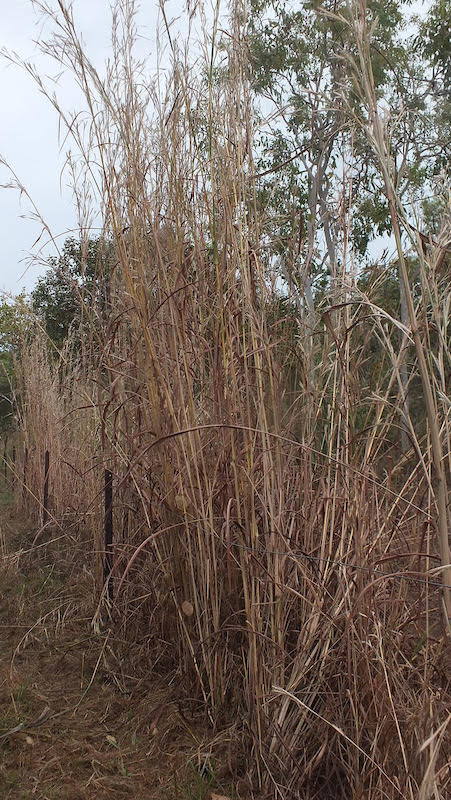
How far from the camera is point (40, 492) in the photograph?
5.14 m

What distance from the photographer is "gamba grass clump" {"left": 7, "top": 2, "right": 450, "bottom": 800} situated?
1555 millimetres

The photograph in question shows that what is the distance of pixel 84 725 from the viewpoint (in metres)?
2.11

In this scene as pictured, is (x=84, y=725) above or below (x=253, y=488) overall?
below

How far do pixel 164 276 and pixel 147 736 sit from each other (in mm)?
1294

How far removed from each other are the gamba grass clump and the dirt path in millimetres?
114

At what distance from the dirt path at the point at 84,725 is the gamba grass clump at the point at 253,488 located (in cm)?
11

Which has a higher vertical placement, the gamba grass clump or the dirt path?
the gamba grass clump

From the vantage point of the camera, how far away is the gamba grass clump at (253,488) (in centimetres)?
155

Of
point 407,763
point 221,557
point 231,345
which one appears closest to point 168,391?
point 231,345

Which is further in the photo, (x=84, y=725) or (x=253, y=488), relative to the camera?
(x=84, y=725)

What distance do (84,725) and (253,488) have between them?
1.01m

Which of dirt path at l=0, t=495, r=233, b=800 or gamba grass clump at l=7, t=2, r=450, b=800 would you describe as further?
dirt path at l=0, t=495, r=233, b=800

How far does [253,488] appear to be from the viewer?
1.66 meters

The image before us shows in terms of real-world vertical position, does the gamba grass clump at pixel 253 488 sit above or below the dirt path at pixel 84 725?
above
